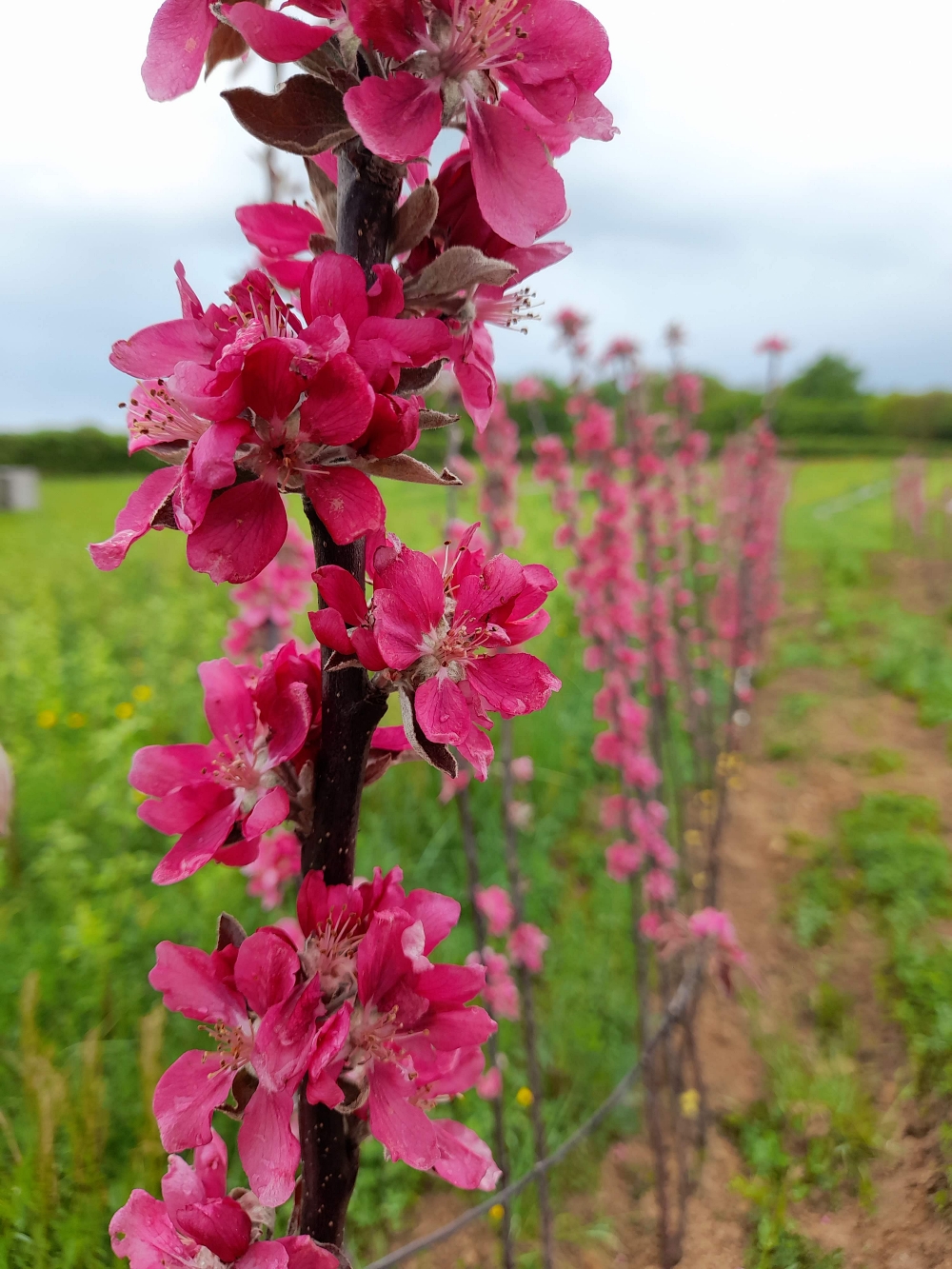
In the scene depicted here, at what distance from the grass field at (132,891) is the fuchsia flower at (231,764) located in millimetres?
402

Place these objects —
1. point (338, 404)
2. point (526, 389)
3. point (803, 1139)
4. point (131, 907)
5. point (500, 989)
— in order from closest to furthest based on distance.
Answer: point (338, 404)
point (803, 1139)
point (500, 989)
point (131, 907)
point (526, 389)

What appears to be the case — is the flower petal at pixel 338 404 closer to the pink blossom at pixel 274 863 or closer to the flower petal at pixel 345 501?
the flower petal at pixel 345 501

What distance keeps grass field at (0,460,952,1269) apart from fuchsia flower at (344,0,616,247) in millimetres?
896

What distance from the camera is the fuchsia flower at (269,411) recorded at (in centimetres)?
45

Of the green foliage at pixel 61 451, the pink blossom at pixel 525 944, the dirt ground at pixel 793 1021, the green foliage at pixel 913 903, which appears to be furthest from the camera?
the green foliage at pixel 61 451

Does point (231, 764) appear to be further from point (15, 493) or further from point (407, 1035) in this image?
point (15, 493)

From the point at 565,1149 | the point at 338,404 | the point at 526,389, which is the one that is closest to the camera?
the point at 338,404

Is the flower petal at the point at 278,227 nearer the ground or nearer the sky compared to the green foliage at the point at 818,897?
nearer the sky

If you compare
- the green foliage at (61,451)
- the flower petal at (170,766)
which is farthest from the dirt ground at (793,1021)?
the green foliage at (61,451)

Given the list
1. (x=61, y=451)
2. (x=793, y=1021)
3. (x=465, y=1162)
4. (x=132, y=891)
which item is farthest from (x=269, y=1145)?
(x=61, y=451)

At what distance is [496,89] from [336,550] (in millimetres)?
329

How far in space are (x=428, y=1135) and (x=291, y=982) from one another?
155 mm

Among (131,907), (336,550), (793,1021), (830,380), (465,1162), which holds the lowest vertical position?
(793,1021)

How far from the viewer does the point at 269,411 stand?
468mm
